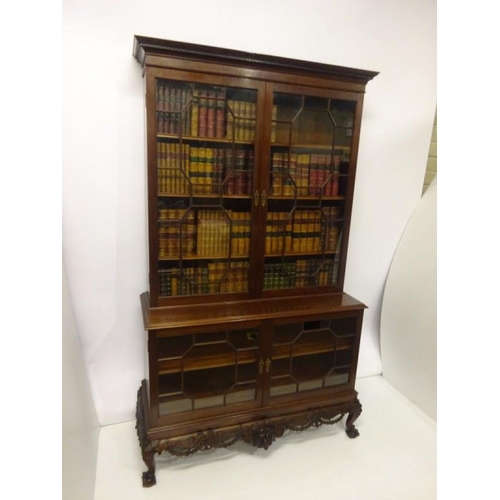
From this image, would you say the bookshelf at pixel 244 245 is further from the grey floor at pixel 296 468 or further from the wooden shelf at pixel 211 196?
the grey floor at pixel 296 468

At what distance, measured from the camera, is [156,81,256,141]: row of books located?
1.45 meters

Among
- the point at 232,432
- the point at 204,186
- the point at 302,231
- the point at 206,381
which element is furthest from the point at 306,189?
the point at 232,432

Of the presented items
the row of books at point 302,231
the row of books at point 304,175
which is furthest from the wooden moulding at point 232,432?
the row of books at point 304,175

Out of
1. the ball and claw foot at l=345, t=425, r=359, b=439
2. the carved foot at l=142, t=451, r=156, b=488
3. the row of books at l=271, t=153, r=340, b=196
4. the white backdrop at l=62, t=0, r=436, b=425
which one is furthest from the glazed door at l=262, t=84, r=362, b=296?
the carved foot at l=142, t=451, r=156, b=488

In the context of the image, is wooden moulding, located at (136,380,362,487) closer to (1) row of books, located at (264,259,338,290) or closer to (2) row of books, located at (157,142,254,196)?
(1) row of books, located at (264,259,338,290)

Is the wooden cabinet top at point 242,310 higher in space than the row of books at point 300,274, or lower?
lower

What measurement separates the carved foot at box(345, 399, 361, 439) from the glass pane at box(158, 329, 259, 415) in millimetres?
656

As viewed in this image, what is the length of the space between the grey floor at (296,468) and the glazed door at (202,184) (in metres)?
0.93

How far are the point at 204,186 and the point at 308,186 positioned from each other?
58 centimetres

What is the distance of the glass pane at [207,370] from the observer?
5.19ft

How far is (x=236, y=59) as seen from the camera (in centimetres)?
143

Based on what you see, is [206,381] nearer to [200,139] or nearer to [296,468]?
[296,468]

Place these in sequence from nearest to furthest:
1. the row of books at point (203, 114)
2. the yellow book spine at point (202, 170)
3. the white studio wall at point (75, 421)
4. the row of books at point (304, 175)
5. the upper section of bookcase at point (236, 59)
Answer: the white studio wall at point (75, 421) < the upper section of bookcase at point (236, 59) < the row of books at point (203, 114) < the yellow book spine at point (202, 170) < the row of books at point (304, 175)
